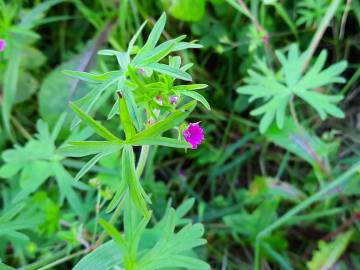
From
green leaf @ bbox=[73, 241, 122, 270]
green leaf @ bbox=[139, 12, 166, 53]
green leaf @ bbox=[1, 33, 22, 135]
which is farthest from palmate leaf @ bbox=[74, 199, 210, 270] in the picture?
green leaf @ bbox=[1, 33, 22, 135]

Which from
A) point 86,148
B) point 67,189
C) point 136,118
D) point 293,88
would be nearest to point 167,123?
point 136,118

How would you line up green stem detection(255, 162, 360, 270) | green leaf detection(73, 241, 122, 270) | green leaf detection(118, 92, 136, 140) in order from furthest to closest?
green stem detection(255, 162, 360, 270), green leaf detection(73, 241, 122, 270), green leaf detection(118, 92, 136, 140)

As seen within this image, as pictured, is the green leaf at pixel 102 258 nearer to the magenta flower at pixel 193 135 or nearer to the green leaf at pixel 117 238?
the green leaf at pixel 117 238

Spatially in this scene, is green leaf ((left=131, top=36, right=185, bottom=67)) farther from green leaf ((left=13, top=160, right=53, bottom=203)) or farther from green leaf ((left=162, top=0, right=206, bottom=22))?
green leaf ((left=162, top=0, right=206, bottom=22))

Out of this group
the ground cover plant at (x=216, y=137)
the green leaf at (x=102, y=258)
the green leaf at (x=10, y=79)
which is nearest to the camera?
the green leaf at (x=102, y=258)

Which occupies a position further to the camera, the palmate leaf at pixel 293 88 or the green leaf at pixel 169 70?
the palmate leaf at pixel 293 88

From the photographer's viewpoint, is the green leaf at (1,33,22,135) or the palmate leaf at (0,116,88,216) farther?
the green leaf at (1,33,22,135)

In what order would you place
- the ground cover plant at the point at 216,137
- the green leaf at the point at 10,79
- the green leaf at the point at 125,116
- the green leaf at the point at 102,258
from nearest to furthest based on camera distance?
the green leaf at the point at 125,116 → the green leaf at the point at 102,258 → the ground cover plant at the point at 216,137 → the green leaf at the point at 10,79

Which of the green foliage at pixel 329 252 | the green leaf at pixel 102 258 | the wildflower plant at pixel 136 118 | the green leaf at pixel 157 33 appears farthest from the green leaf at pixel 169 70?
the green foliage at pixel 329 252

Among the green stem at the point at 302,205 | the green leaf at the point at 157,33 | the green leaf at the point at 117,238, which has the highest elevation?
the green leaf at the point at 157,33
